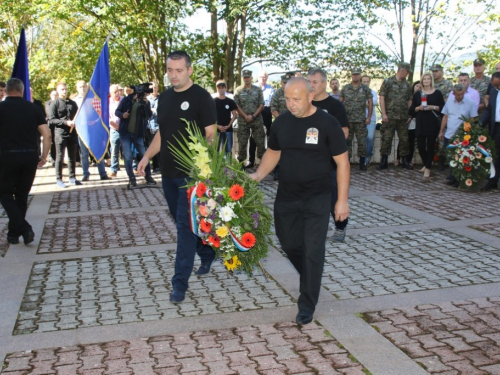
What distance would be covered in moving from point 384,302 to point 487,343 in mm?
1109

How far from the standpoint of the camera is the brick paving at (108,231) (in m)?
8.46

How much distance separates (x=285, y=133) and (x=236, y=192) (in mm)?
648

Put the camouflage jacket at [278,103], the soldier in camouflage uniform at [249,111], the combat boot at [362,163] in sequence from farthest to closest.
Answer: the combat boot at [362,163]
the soldier in camouflage uniform at [249,111]
the camouflage jacket at [278,103]

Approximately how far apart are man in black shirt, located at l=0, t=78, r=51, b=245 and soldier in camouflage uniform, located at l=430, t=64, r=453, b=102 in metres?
8.89

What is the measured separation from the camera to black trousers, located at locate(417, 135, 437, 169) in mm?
13844

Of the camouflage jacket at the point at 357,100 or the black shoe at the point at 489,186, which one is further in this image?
the camouflage jacket at the point at 357,100

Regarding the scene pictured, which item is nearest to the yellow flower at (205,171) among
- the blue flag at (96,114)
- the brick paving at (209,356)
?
the brick paving at (209,356)

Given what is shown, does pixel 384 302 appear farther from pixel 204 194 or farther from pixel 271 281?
pixel 204 194

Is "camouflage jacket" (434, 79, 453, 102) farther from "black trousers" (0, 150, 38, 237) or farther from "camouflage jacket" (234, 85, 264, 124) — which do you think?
"black trousers" (0, 150, 38, 237)

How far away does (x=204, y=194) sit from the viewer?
5668mm

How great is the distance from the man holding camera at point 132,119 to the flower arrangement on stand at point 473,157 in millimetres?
5877

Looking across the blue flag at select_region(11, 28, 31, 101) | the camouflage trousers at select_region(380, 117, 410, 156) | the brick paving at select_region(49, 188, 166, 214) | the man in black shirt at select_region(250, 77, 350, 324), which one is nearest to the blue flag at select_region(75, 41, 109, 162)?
the brick paving at select_region(49, 188, 166, 214)

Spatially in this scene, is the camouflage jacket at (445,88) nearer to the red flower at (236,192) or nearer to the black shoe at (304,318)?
the red flower at (236,192)

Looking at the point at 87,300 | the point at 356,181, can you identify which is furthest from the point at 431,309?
the point at 356,181
